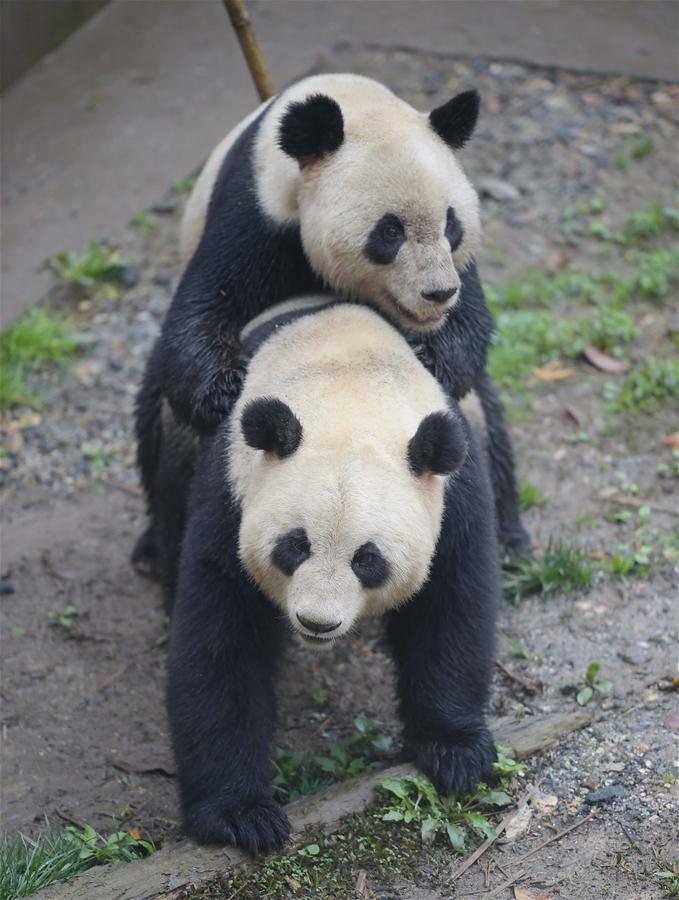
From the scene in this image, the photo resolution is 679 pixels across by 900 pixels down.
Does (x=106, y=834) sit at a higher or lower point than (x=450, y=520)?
lower

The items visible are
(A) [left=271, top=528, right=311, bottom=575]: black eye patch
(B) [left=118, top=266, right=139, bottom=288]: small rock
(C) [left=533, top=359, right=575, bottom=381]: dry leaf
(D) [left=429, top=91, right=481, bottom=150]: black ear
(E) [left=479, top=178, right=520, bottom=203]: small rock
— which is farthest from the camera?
(E) [left=479, top=178, right=520, bottom=203]: small rock

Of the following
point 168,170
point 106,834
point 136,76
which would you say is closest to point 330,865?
point 106,834

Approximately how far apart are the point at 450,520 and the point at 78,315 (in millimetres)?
4540

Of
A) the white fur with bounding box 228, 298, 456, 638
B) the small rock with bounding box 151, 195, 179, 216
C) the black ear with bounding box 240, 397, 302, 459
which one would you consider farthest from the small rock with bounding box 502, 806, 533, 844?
the small rock with bounding box 151, 195, 179, 216

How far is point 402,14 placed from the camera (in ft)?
37.3

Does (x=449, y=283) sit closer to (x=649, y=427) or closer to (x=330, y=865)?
(x=330, y=865)

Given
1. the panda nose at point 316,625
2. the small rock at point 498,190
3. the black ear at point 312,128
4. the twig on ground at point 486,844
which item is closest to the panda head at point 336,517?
the panda nose at point 316,625

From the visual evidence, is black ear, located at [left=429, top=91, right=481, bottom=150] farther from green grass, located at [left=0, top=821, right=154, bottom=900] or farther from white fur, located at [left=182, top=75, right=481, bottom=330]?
green grass, located at [left=0, top=821, right=154, bottom=900]

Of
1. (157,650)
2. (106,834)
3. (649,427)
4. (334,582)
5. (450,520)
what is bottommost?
(649,427)

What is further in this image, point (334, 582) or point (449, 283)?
point (449, 283)

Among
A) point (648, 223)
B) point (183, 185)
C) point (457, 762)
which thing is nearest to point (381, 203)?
point (457, 762)

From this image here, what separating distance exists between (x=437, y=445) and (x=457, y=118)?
1.68 m

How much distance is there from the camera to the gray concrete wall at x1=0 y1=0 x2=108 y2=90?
10.1 meters

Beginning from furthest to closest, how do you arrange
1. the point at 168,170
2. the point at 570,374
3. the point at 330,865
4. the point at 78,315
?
the point at 168,170 < the point at 78,315 < the point at 570,374 < the point at 330,865
